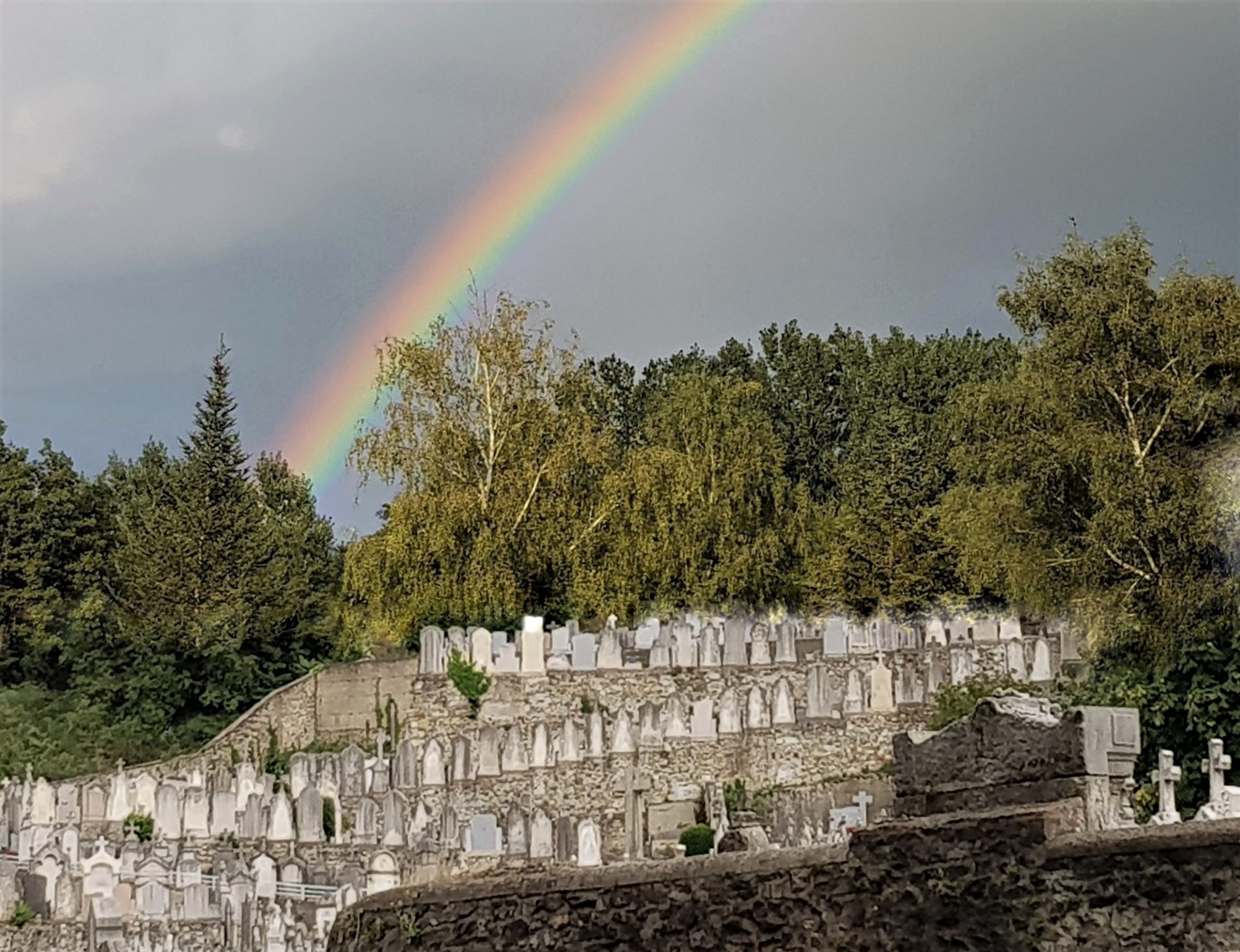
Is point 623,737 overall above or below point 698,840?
above

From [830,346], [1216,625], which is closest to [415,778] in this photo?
[1216,625]

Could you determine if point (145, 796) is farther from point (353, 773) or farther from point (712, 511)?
point (712, 511)

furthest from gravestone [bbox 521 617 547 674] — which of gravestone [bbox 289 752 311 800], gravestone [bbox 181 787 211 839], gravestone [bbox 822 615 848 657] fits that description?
gravestone [bbox 181 787 211 839]

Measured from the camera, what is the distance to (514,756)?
85.1ft

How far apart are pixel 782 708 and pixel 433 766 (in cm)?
498

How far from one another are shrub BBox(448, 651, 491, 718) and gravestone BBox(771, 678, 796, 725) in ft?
17.3

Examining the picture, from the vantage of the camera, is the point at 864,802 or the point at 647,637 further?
the point at 647,637

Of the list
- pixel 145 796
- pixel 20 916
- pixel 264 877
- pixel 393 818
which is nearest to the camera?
pixel 20 916

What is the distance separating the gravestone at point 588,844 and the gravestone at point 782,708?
4.00 metres

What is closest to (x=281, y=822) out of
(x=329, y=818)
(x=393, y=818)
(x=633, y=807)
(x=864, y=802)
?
(x=329, y=818)

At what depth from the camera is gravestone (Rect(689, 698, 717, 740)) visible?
84.0ft

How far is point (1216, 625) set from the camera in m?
22.2

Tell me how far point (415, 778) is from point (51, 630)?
1556cm

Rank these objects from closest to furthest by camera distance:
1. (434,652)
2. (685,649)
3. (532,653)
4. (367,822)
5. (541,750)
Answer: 1. (367,822)
2. (541,750)
3. (685,649)
4. (532,653)
5. (434,652)
